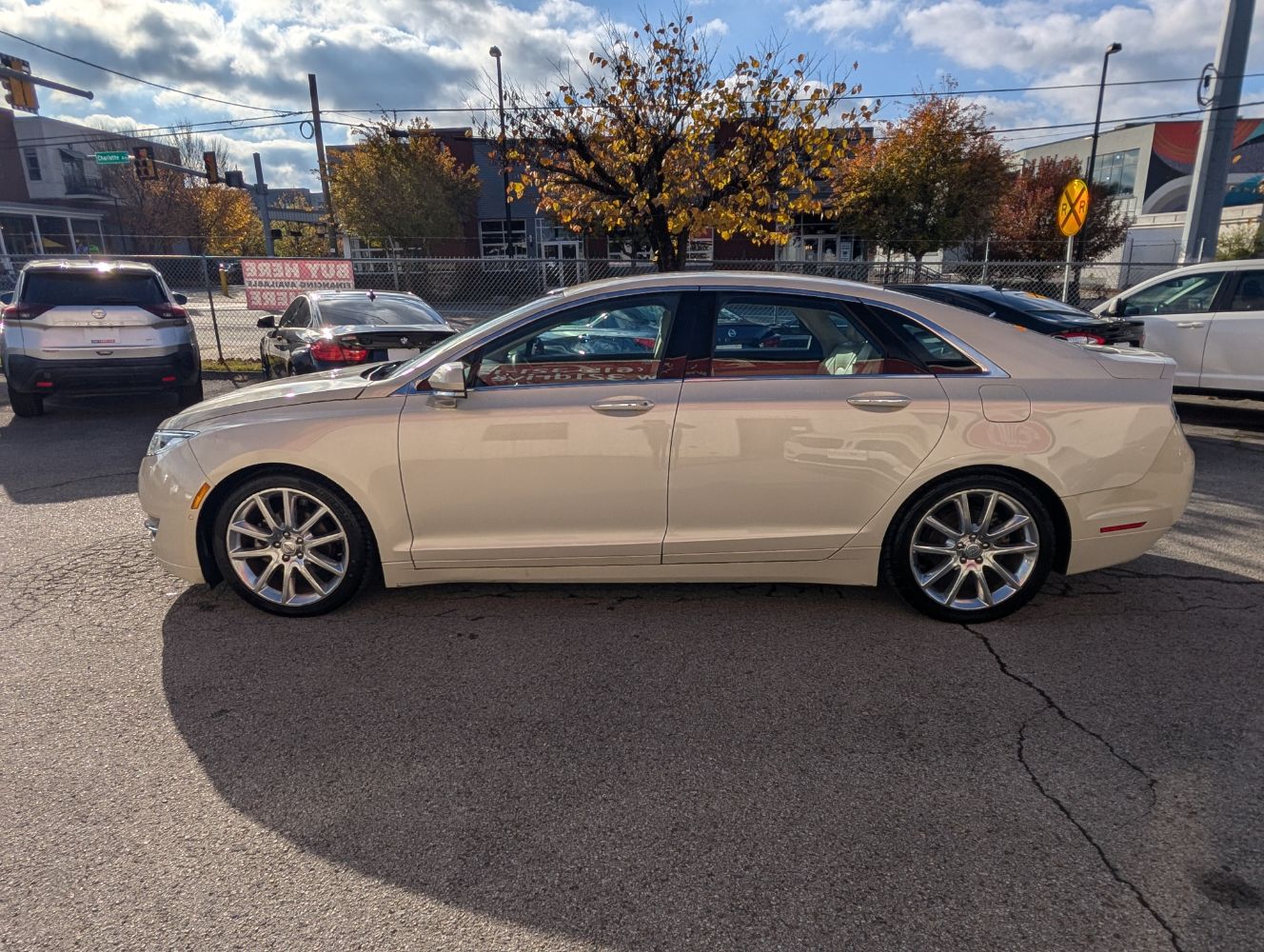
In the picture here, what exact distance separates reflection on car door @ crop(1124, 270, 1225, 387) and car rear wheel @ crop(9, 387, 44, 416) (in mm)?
12544

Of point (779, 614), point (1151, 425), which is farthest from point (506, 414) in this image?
point (1151, 425)

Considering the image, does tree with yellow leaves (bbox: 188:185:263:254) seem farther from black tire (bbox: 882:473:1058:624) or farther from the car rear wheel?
black tire (bbox: 882:473:1058:624)

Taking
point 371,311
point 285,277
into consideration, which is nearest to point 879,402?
point 371,311

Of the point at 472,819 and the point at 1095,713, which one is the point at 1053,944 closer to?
the point at 1095,713

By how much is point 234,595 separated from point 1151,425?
4.75m

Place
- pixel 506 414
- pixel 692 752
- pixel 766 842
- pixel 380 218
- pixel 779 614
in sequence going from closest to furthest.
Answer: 1. pixel 766 842
2. pixel 692 752
3. pixel 506 414
4. pixel 779 614
5. pixel 380 218

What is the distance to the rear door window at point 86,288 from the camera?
8.57 metres

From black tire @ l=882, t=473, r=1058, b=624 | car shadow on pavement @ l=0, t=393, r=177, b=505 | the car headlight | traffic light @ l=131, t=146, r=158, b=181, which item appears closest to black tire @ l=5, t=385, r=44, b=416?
car shadow on pavement @ l=0, t=393, r=177, b=505

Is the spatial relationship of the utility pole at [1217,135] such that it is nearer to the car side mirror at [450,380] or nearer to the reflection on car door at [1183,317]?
the reflection on car door at [1183,317]

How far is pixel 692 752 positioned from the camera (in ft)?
9.42

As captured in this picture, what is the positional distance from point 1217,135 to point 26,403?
673 inches

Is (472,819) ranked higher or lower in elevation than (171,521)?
lower

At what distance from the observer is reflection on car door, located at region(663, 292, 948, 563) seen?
3.67m

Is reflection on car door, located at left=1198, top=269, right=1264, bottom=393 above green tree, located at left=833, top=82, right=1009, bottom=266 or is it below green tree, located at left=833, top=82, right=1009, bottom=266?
below
